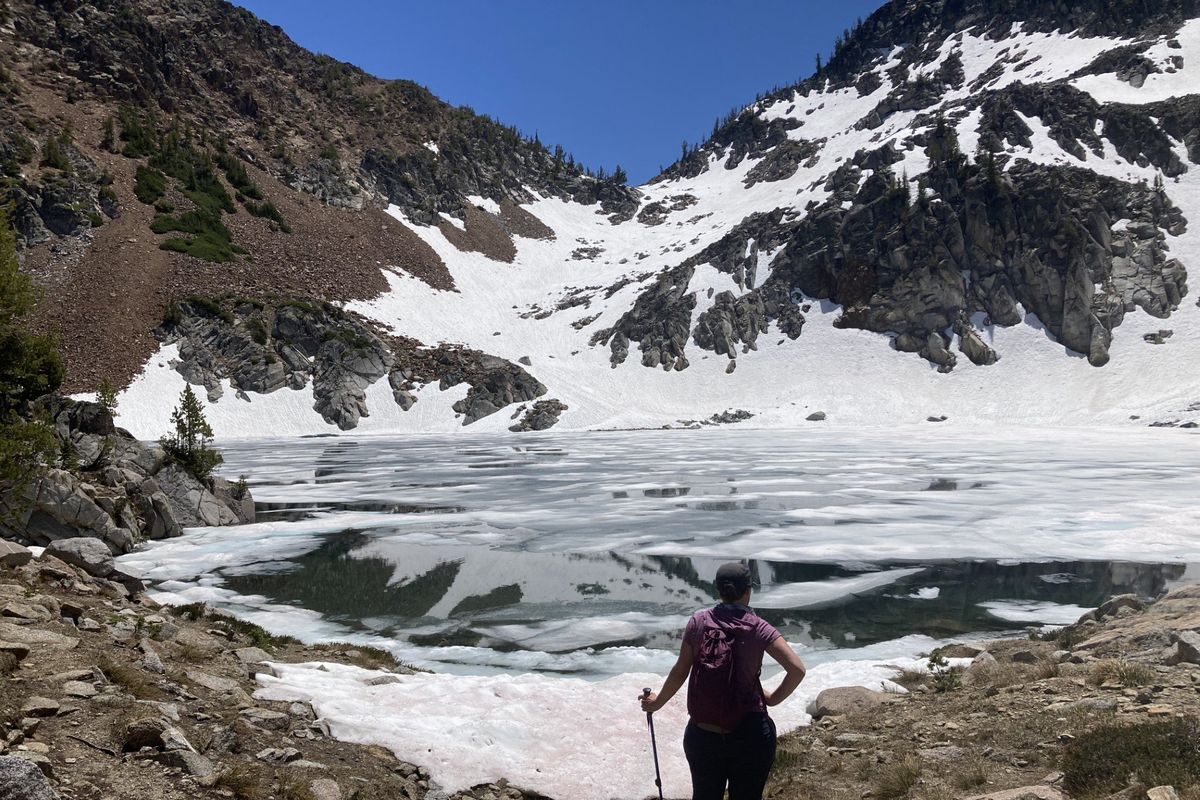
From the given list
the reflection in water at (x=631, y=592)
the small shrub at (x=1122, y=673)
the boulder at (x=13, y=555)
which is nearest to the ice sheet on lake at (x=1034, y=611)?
the reflection in water at (x=631, y=592)

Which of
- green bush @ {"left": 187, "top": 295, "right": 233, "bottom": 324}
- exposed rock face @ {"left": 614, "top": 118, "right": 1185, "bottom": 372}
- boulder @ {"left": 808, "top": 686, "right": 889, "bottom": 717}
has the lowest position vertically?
boulder @ {"left": 808, "top": 686, "right": 889, "bottom": 717}

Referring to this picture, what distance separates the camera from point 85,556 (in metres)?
11.4

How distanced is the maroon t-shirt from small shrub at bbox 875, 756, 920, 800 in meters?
2.09

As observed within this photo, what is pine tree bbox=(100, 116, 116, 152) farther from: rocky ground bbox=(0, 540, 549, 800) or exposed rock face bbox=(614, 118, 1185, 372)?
rocky ground bbox=(0, 540, 549, 800)

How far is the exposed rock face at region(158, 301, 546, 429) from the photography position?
60.7 metres

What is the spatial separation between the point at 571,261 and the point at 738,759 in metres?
111

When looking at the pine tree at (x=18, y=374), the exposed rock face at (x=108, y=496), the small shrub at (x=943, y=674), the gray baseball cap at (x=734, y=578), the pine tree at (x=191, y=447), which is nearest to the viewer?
the gray baseball cap at (x=734, y=578)

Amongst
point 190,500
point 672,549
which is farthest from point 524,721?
point 190,500

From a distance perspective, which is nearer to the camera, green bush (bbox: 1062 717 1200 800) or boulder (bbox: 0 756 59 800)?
boulder (bbox: 0 756 59 800)

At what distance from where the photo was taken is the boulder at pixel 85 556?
11297 millimetres

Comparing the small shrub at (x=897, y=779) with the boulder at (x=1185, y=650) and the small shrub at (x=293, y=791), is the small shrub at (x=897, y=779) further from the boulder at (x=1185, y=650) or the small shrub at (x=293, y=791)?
the small shrub at (x=293, y=791)

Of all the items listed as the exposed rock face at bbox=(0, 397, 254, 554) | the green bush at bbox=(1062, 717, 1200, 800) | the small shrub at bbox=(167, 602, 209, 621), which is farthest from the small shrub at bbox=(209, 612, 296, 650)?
the green bush at bbox=(1062, 717, 1200, 800)

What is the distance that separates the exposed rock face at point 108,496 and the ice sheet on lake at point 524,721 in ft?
31.2

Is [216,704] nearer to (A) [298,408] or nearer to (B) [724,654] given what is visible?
(B) [724,654]
